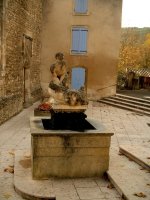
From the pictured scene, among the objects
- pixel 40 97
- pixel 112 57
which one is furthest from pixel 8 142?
pixel 112 57

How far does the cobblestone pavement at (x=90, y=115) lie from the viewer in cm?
572

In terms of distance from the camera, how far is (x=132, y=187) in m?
5.76

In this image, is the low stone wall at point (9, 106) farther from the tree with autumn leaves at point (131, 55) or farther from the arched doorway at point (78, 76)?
the tree with autumn leaves at point (131, 55)

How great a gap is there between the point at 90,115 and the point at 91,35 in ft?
24.2

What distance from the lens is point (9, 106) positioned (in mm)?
13281

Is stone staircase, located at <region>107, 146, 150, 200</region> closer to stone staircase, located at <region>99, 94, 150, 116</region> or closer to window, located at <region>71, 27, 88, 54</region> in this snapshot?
stone staircase, located at <region>99, 94, 150, 116</region>

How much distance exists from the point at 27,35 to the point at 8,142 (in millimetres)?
8201

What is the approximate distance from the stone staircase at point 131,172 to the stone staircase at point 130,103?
8.59 meters

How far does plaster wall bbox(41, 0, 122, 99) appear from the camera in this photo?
805 inches

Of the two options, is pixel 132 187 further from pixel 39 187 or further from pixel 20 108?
pixel 20 108

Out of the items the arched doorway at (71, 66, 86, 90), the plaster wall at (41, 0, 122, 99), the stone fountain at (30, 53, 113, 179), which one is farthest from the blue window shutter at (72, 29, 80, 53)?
the stone fountain at (30, 53, 113, 179)

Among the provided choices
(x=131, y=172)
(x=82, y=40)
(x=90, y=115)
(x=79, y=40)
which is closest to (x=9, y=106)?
(x=90, y=115)

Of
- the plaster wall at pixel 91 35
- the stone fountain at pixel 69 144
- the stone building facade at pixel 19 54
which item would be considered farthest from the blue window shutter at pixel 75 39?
the stone fountain at pixel 69 144

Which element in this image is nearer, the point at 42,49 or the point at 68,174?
the point at 68,174
